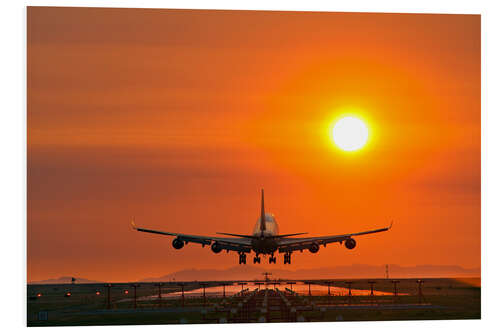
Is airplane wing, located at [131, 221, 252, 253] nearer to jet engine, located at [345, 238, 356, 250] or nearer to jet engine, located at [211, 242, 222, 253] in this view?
jet engine, located at [211, 242, 222, 253]

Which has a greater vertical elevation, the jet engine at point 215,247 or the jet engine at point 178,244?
the jet engine at point 178,244

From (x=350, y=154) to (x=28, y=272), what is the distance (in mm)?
25815

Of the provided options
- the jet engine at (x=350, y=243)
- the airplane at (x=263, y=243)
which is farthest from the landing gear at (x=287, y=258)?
the jet engine at (x=350, y=243)

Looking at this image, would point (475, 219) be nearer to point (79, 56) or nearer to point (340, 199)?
point (340, 199)

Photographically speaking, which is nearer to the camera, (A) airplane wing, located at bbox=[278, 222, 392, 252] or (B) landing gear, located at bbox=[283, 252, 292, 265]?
(A) airplane wing, located at bbox=[278, 222, 392, 252]

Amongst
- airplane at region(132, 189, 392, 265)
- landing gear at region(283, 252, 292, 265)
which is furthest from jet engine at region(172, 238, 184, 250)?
landing gear at region(283, 252, 292, 265)

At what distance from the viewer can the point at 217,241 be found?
225 ft

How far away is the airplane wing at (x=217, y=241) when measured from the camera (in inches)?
2479

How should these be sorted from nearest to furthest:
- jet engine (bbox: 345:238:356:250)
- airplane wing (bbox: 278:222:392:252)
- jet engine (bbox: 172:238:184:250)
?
A: jet engine (bbox: 345:238:356:250), jet engine (bbox: 172:238:184:250), airplane wing (bbox: 278:222:392:252)

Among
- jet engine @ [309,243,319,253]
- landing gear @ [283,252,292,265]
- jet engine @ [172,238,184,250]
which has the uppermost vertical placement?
jet engine @ [172,238,184,250]

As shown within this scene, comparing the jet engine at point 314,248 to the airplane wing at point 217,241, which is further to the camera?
the jet engine at point 314,248

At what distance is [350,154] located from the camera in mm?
58469

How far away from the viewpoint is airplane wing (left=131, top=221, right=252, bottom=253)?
2479 inches

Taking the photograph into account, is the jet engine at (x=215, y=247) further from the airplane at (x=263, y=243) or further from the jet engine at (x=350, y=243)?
the jet engine at (x=350, y=243)
